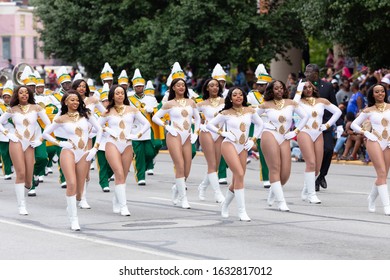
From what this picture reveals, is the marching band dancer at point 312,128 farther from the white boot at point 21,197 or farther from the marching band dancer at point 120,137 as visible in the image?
the white boot at point 21,197

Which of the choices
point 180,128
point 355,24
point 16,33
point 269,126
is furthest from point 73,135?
point 16,33

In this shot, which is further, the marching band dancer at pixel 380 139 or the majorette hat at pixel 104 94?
the majorette hat at pixel 104 94

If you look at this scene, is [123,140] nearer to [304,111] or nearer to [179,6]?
[304,111]

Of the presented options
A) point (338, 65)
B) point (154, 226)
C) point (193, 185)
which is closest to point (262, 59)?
point (338, 65)

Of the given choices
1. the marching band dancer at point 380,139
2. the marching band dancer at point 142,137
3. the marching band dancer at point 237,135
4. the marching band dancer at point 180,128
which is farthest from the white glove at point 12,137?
the marching band dancer at point 380,139

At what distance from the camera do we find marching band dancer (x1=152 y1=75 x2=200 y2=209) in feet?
58.1

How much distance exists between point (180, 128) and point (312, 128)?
2.01 meters

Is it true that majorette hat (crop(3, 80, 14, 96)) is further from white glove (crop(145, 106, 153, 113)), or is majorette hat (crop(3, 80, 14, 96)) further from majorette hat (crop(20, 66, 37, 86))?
white glove (crop(145, 106, 153, 113))

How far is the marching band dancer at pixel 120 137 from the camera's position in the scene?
16.8 meters

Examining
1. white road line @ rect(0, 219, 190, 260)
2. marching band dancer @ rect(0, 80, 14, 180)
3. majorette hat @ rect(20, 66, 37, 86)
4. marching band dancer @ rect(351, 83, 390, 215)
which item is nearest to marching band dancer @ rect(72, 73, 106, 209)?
majorette hat @ rect(20, 66, 37, 86)

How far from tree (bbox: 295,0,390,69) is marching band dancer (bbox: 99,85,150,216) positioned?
11.6m

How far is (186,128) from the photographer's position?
17.8 m

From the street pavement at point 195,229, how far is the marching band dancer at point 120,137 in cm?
46

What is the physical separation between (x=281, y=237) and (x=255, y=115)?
2.40 metres
